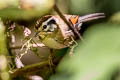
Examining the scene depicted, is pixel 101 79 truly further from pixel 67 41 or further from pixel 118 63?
pixel 67 41

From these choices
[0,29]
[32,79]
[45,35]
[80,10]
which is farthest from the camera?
[45,35]

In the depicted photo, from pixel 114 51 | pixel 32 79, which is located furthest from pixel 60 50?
pixel 114 51

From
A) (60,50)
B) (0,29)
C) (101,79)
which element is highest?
(60,50)

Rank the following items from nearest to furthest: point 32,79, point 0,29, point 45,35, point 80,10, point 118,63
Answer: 1. point 118,63
2. point 0,29
3. point 80,10
4. point 32,79
5. point 45,35

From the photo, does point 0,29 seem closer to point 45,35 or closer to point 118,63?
point 118,63

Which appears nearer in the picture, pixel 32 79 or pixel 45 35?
pixel 32 79

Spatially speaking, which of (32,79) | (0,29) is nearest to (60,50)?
(32,79)

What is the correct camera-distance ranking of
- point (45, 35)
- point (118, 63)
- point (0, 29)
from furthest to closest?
point (45, 35)
point (0, 29)
point (118, 63)

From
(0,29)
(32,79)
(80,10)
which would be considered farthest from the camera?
(32,79)

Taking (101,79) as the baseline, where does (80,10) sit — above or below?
above
